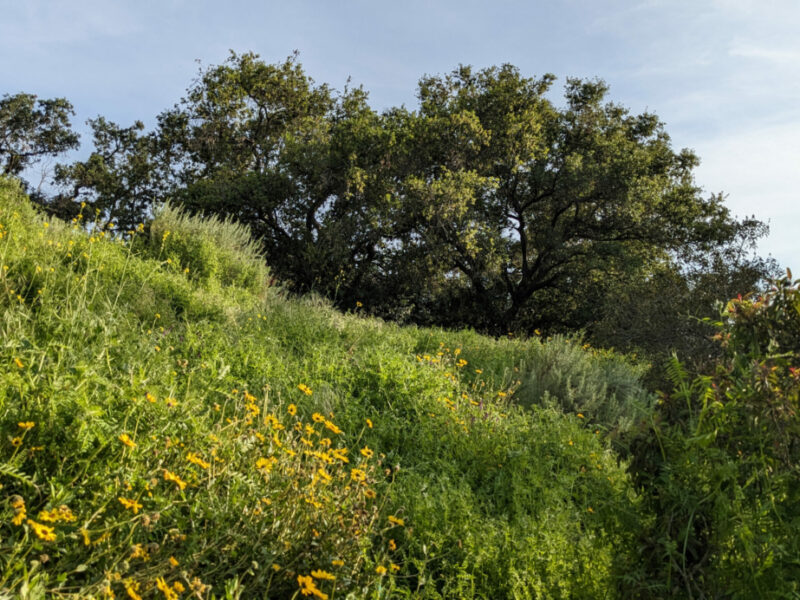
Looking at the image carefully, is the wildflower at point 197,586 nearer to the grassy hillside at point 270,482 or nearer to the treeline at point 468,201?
the grassy hillside at point 270,482

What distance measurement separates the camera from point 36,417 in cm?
249

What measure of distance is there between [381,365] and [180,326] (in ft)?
6.85

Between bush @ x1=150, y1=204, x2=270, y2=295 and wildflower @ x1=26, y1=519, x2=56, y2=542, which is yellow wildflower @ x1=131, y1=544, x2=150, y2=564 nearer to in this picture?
wildflower @ x1=26, y1=519, x2=56, y2=542

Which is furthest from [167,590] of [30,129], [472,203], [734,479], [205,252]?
[30,129]

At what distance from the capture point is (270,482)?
2855mm

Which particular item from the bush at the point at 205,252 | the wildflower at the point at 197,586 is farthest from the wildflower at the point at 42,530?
the bush at the point at 205,252

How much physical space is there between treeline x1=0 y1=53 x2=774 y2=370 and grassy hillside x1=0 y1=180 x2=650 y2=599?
313 inches

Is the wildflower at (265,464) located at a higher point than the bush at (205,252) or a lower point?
lower

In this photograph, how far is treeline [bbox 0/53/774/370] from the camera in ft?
47.6

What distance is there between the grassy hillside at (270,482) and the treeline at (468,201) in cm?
794

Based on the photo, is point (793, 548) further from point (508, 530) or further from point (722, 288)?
point (722, 288)

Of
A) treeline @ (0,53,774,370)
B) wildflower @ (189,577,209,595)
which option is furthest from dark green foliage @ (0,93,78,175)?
wildflower @ (189,577,209,595)

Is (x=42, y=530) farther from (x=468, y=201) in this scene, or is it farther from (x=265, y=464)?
(x=468, y=201)

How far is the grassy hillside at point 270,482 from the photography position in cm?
231
